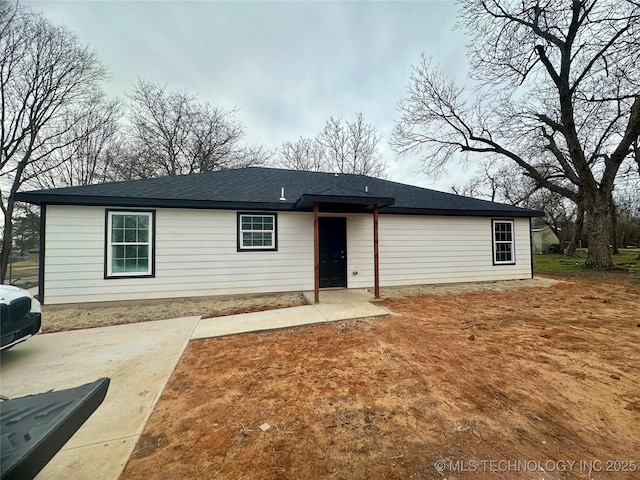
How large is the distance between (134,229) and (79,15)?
6.92 meters

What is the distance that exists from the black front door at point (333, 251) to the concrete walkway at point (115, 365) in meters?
1.92

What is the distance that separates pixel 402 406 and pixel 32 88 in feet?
63.7

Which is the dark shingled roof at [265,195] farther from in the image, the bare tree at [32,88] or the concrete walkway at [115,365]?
the bare tree at [32,88]

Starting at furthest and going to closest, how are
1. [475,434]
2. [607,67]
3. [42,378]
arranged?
[607,67]
[42,378]
[475,434]

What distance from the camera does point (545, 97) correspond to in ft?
44.6

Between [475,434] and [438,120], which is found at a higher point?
[438,120]

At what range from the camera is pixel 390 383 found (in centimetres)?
276

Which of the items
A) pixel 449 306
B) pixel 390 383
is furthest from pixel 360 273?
pixel 390 383

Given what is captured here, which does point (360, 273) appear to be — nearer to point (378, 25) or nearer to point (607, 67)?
point (378, 25)

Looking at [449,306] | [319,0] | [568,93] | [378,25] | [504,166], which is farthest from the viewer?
[504,166]

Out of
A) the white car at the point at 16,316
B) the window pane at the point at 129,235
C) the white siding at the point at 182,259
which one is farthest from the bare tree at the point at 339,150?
the white car at the point at 16,316

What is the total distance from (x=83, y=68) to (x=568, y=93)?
2265 cm

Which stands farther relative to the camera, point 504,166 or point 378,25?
point 504,166

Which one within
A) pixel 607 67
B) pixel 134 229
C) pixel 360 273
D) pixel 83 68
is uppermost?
pixel 83 68
